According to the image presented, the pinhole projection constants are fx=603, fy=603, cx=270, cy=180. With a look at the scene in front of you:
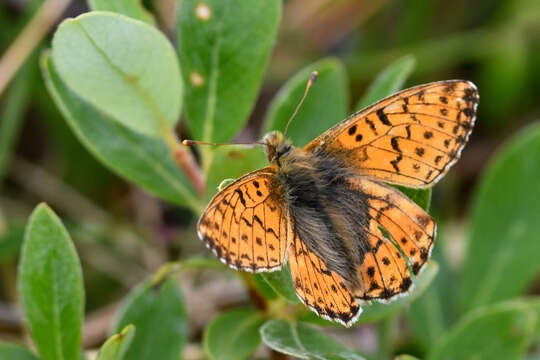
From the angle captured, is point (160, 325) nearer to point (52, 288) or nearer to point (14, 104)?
point (52, 288)

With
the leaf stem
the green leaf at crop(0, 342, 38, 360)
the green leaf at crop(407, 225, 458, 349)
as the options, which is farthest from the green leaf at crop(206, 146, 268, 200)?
the green leaf at crop(407, 225, 458, 349)

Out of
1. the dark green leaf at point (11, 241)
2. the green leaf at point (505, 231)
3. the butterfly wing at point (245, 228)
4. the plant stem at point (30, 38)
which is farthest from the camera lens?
the plant stem at point (30, 38)

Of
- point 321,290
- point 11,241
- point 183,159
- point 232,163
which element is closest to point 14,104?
point 11,241

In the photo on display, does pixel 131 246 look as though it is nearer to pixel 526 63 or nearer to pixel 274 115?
pixel 274 115

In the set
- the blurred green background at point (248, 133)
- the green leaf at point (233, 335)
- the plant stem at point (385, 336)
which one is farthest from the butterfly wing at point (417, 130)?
the blurred green background at point (248, 133)

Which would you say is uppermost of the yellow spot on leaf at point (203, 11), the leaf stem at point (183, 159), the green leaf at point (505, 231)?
the yellow spot on leaf at point (203, 11)

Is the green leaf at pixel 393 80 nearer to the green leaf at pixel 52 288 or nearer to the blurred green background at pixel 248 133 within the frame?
the blurred green background at pixel 248 133

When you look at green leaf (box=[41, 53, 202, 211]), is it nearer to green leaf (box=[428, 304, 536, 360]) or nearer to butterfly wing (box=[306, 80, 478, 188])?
butterfly wing (box=[306, 80, 478, 188])
